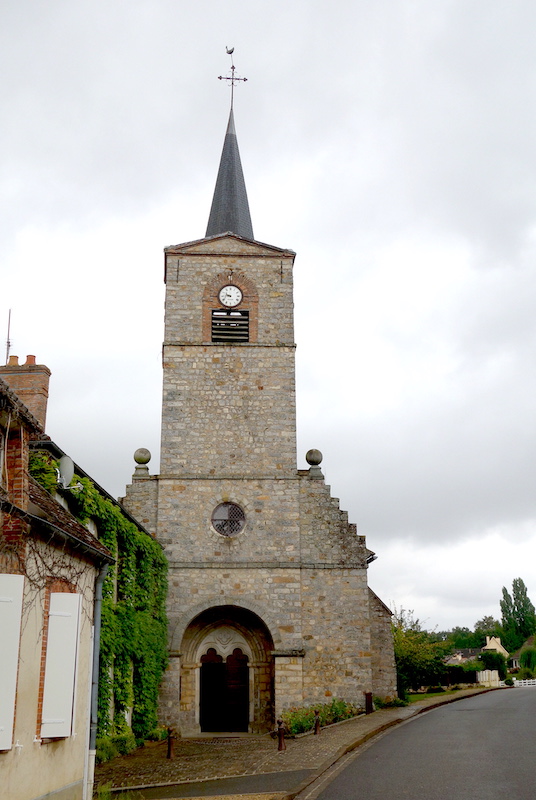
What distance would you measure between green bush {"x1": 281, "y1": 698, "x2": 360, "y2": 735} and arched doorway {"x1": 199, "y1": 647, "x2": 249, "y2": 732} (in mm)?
1595

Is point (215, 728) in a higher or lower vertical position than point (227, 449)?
lower

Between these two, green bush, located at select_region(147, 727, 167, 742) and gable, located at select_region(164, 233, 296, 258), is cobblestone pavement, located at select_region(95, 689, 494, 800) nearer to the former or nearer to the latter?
green bush, located at select_region(147, 727, 167, 742)

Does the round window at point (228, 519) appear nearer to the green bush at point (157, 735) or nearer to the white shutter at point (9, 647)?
the green bush at point (157, 735)

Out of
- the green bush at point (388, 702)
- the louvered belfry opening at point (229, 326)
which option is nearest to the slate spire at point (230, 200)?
A: the louvered belfry opening at point (229, 326)

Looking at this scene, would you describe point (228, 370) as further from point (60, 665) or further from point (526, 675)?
point (526, 675)

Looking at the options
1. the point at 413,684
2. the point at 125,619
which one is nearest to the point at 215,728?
the point at 125,619

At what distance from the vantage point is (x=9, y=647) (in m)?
7.11

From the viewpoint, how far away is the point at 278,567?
734 inches

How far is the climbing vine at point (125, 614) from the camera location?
12.7 metres

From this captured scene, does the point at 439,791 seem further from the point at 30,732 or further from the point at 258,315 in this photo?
the point at 258,315

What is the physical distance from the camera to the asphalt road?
906 cm

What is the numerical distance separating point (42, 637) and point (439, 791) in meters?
5.10

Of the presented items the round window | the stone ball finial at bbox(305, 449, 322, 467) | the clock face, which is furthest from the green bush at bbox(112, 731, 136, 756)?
the clock face

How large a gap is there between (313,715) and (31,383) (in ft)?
32.5
